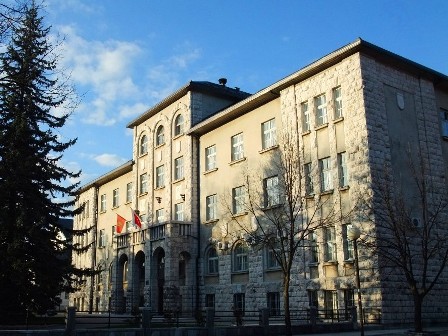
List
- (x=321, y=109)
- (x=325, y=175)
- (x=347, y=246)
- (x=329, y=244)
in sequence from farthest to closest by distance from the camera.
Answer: (x=321, y=109)
(x=325, y=175)
(x=329, y=244)
(x=347, y=246)

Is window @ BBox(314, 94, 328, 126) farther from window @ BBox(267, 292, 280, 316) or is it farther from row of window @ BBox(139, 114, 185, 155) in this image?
row of window @ BBox(139, 114, 185, 155)

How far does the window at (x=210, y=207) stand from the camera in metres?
36.3

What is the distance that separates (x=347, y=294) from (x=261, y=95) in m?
12.8

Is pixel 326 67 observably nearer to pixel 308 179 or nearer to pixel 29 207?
pixel 308 179

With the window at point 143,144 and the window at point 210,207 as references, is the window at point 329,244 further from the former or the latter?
the window at point 143,144

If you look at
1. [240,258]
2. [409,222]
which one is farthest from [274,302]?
[409,222]

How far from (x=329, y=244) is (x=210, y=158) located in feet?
42.2

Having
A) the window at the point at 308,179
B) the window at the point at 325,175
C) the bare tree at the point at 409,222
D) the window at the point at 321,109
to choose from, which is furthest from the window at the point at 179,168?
the bare tree at the point at 409,222

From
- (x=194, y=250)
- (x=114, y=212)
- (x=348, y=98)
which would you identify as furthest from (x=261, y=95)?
(x=114, y=212)

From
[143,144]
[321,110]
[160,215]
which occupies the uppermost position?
[143,144]

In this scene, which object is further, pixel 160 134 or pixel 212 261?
pixel 160 134

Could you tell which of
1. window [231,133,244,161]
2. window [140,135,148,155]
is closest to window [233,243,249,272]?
window [231,133,244,161]

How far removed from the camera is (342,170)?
27.3 meters

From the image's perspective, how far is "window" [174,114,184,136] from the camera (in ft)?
132
